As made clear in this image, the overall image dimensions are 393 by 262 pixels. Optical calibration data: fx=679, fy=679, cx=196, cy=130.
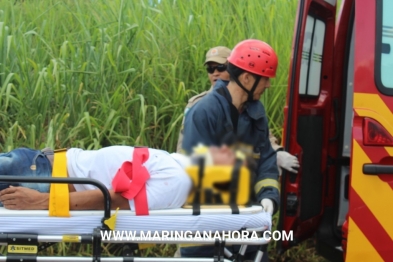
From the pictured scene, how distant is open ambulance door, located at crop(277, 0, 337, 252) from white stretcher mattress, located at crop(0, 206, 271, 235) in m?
0.96

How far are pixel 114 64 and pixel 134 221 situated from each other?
Result: 220 cm

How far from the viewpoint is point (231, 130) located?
323 cm

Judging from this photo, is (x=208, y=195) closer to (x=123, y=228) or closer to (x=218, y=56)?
(x=123, y=228)

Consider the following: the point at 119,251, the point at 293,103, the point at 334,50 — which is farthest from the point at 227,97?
the point at 119,251

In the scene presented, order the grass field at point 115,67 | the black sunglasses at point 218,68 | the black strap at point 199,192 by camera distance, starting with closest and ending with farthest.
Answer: the black strap at point 199,192 < the black sunglasses at point 218,68 < the grass field at point 115,67

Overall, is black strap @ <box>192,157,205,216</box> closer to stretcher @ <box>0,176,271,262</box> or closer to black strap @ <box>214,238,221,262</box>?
stretcher @ <box>0,176,271,262</box>

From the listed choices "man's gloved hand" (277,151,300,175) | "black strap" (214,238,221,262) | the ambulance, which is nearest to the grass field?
the ambulance

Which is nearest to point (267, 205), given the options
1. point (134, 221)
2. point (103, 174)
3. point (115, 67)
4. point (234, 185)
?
point (234, 185)

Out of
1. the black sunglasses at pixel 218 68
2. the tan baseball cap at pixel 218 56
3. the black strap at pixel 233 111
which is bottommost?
the black strap at pixel 233 111

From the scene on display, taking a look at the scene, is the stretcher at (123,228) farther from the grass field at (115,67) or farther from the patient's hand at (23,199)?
the grass field at (115,67)

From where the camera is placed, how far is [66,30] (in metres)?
5.52

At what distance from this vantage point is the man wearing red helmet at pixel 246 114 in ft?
10.4

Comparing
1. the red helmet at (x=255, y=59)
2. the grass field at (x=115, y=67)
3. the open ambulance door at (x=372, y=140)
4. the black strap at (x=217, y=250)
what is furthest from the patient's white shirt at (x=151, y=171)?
the grass field at (x=115, y=67)

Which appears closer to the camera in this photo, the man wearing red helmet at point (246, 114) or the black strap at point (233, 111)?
the man wearing red helmet at point (246, 114)
